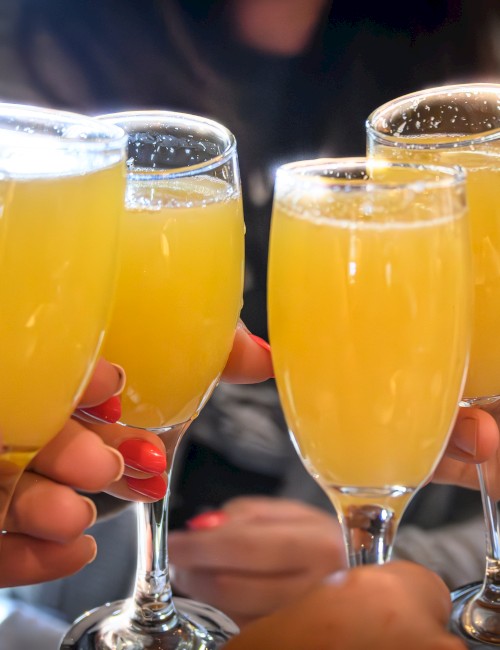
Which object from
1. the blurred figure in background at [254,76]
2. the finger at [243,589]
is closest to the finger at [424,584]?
the finger at [243,589]

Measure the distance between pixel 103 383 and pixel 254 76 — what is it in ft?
3.43

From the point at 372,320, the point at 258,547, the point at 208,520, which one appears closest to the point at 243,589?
the point at 258,547

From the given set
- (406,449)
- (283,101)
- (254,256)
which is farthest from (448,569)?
(283,101)

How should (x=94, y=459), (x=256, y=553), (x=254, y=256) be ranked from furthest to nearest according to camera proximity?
(x=254, y=256) → (x=256, y=553) → (x=94, y=459)

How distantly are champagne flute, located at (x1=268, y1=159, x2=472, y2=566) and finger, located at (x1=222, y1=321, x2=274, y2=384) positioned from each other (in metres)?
0.22

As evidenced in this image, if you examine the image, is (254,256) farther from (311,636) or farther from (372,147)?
(311,636)

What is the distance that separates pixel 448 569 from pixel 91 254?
0.49 meters

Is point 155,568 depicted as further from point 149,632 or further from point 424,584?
point 424,584

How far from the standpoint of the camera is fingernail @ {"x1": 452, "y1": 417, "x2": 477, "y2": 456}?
26.7 inches

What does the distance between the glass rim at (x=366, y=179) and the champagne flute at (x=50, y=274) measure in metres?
0.11

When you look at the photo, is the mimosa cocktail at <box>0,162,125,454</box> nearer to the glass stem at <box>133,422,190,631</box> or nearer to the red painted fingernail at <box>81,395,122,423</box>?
the red painted fingernail at <box>81,395,122,423</box>

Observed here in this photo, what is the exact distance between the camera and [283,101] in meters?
1.53

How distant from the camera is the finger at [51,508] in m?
0.60

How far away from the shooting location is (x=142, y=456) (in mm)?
680
